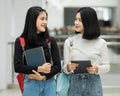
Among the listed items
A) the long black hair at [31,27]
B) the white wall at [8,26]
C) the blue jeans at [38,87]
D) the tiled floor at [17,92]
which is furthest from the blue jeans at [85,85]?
the white wall at [8,26]

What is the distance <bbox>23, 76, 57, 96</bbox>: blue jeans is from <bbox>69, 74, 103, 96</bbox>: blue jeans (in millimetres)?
218

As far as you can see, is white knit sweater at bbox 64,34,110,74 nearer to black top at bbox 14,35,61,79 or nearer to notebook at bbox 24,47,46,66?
black top at bbox 14,35,61,79

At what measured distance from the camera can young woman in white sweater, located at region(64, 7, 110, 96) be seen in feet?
9.95

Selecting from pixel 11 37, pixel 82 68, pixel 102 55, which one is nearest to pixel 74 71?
pixel 82 68

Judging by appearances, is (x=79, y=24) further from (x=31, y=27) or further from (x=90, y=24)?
(x=31, y=27)

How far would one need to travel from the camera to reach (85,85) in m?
3.04

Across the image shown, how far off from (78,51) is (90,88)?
375 mm

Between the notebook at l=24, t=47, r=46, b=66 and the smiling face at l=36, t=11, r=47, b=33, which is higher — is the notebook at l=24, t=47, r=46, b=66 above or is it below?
below

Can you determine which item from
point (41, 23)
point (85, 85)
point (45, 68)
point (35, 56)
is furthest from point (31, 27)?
point (85, 85)

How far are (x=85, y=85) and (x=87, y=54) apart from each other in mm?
297

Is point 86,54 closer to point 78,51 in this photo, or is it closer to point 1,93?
point 78,51

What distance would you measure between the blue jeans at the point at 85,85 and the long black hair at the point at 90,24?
38 cm

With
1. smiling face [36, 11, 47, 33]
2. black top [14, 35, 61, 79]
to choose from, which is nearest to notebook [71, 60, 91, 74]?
black top [14, 35, 61, 79]

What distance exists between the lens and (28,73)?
2.91 metres
